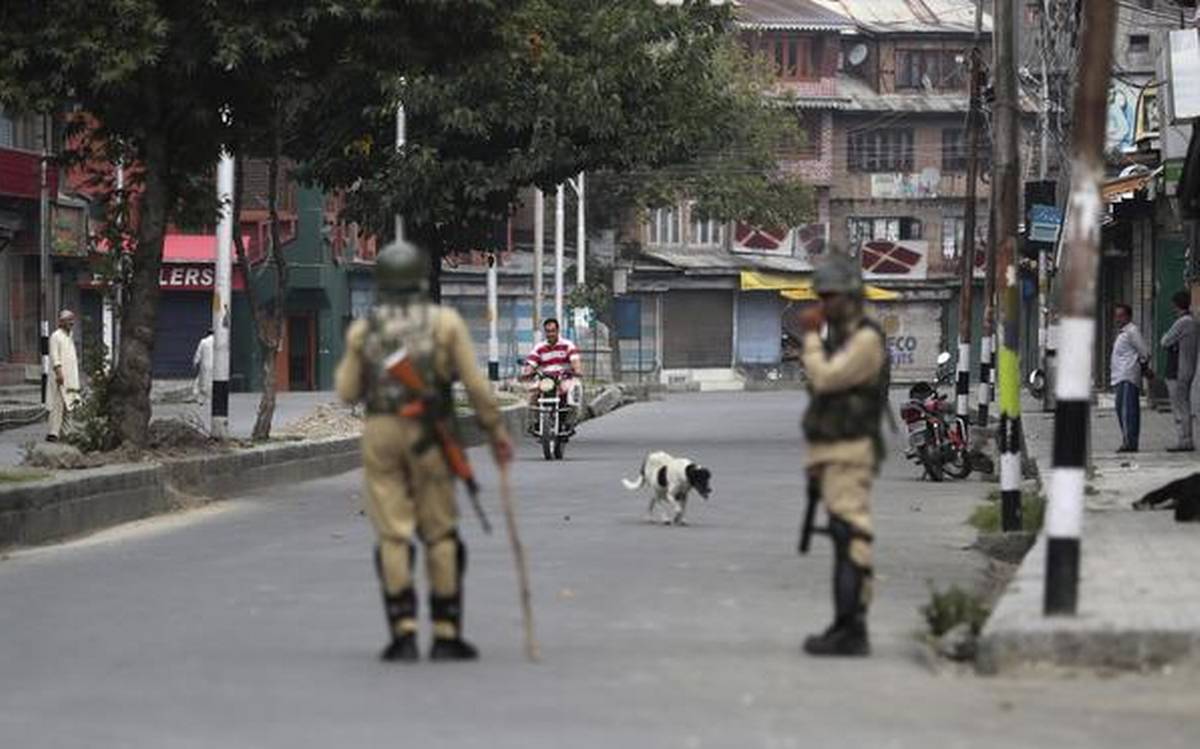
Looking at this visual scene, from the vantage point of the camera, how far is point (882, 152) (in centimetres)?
9062

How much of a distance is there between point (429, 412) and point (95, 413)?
12.6m

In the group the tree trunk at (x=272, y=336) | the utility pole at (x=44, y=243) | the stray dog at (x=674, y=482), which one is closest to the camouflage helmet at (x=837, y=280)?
the stray dog at (x=674, y=482)

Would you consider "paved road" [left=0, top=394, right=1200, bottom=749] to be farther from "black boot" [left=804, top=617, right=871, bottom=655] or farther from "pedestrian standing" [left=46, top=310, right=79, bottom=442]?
"pedestrian standing" [left=46, top=310, right=79, bottom=442]

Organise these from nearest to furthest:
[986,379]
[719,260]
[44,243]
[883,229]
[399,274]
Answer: [399,274]
[986,379]
[44,243]
[719,260]
[883,229]

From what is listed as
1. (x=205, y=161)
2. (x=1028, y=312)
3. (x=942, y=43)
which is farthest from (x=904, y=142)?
(x=205, y=161)

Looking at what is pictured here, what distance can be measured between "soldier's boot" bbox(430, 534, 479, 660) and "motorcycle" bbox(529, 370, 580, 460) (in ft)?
66.0

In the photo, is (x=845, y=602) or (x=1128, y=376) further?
(x=1128, y=376)

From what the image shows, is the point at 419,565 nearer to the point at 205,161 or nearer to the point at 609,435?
the point at 205,161

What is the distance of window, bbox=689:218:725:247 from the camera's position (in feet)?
290

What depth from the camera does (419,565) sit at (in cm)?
1576

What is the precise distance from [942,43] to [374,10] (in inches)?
2768

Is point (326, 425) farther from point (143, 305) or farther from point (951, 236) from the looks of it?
point (951, 236)

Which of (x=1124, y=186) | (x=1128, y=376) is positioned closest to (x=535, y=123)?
(x=1124, y=186)

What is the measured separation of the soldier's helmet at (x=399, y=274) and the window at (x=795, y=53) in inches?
3128
